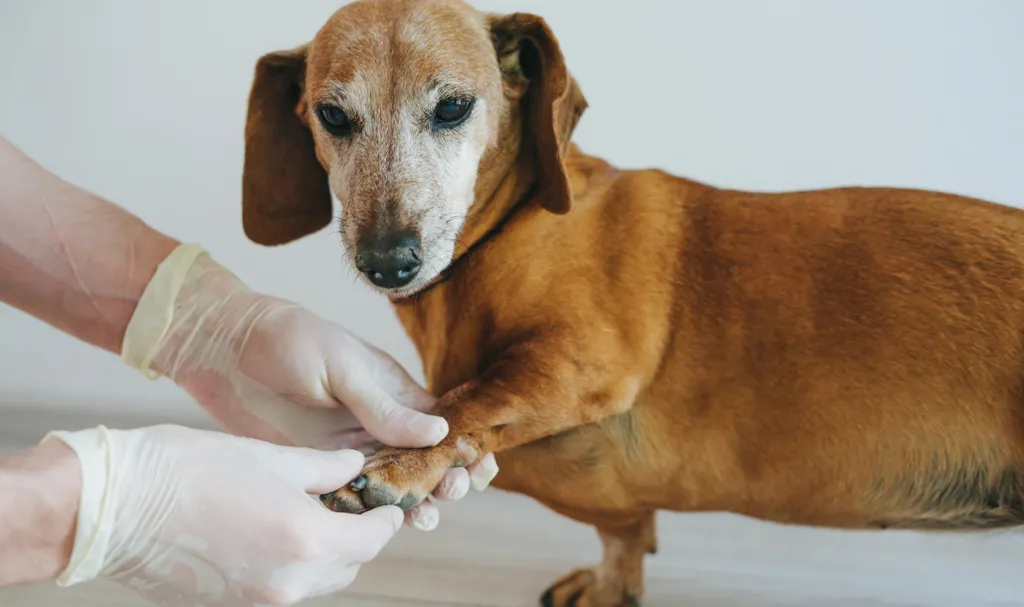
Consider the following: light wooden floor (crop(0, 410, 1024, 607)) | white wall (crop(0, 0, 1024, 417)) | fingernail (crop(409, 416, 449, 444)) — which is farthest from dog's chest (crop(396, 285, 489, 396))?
light wooden floor (crop(0, 410, 1024, 607))

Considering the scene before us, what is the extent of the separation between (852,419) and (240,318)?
0.77 metres

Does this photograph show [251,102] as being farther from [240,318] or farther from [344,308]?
[344,308]

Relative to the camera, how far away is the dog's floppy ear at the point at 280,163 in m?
1.00

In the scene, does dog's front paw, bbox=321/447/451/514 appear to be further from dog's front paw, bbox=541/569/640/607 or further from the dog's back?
dog's front paw, bbox=541/569/640/607

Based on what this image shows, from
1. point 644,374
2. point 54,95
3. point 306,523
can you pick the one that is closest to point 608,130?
point 644,374

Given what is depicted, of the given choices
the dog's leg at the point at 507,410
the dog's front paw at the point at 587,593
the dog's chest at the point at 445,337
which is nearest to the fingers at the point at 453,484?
the dog's leg at the point at 507,410

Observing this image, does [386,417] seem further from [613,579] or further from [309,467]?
[613,579]

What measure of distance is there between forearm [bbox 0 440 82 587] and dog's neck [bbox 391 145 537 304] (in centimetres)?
43

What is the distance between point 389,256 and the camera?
2.63 ft

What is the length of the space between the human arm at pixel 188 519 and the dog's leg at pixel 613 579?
1.62 feet

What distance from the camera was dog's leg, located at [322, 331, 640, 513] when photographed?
0.83m

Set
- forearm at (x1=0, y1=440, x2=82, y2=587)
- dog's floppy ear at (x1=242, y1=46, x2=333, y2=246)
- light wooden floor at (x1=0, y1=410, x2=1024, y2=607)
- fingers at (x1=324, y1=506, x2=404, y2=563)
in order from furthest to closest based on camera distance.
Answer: light wooden floor at (x1=0, y1=410, x2=1024, y2=607), dog's floppy ear at (x1=242, y1=46, x2=333, y2=246), fingers at (x1=324, y1=506, x2=404, y2=563), forearm at (x1=0, y1=440, x2=82, y2=587)

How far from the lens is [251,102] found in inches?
39.6

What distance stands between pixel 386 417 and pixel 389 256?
0.67ft
